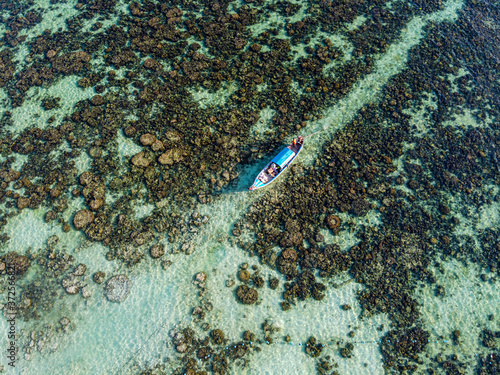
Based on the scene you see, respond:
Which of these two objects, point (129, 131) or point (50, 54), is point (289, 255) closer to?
point (129, 131)

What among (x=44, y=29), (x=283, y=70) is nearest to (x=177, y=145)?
(x=283, y=70)

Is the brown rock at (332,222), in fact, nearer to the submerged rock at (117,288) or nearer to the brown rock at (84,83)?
the submerged rock at (117,288)

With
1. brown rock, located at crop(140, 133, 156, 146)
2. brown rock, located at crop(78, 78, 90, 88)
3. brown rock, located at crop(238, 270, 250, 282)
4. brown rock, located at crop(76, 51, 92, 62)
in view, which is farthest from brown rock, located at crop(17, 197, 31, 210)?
brown rock, located at crop(238, 270, 250, 282)

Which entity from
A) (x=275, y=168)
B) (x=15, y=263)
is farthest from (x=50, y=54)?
(x=275, y=168)

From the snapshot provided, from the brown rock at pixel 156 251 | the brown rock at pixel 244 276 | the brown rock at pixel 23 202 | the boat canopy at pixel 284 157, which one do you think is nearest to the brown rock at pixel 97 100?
the brown rock at pixel 23 202

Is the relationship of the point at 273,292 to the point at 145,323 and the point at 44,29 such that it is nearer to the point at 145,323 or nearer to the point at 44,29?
the point at 145,323

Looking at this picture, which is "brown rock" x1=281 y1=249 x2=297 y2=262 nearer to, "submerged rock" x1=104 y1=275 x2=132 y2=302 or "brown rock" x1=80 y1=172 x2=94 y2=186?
"submerged rock" x1=104 y1=275 x2=132 y2=302
